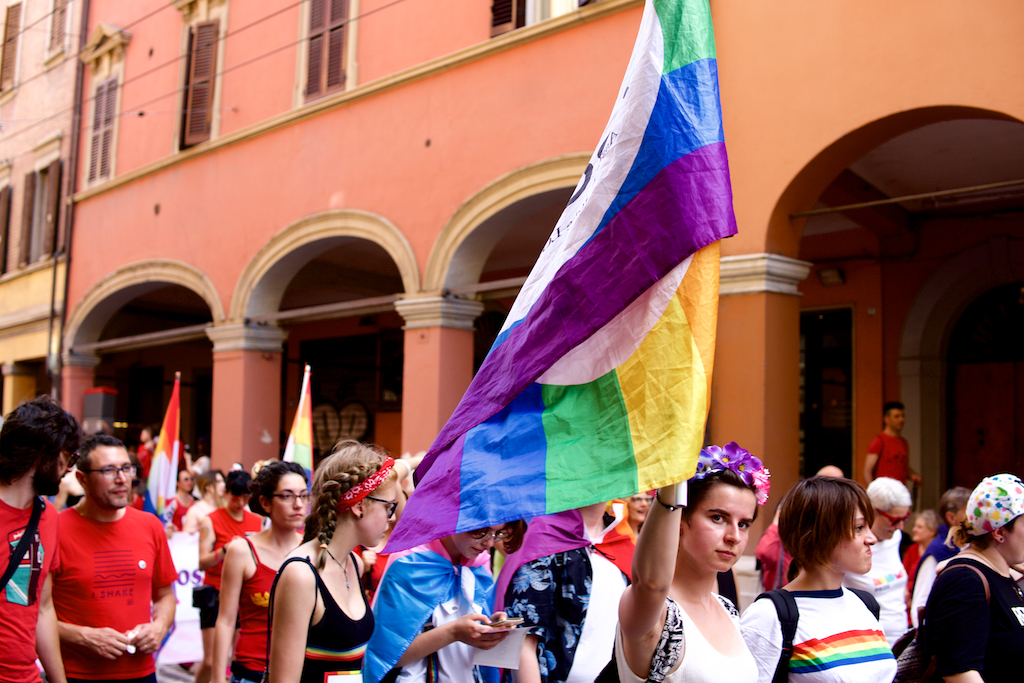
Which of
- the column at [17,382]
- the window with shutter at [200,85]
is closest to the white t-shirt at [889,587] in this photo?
the window with shutter at [200,85]

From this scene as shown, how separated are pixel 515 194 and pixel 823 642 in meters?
7.40

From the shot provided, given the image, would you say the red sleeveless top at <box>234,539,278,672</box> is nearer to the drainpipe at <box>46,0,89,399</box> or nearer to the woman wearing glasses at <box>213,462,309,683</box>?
the woman wearing glasses at <box>213,462,309,683</box>

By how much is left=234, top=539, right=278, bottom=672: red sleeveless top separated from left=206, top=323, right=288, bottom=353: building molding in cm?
885

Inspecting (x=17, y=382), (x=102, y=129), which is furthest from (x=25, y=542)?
(x=17, y=382)

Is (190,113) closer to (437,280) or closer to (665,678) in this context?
(437,280)

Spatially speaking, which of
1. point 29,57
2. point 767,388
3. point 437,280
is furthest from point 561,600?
point 29,57

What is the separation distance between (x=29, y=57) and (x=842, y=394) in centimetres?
1746

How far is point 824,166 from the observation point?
7844 millimetres

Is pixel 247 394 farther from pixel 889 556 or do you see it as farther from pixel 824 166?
pixel 889 556

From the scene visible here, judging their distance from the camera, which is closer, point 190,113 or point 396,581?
point 396,581

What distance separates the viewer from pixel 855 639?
9.32ft

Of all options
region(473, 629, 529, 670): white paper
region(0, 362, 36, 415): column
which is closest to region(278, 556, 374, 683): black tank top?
region(473, 629, 529, 670): white paper

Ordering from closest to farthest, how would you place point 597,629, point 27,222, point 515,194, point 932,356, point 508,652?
point 508,652 → point 597,629 → point 515,194 → point 932,356 → point 27,222

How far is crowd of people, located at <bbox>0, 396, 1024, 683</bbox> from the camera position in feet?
8.20
